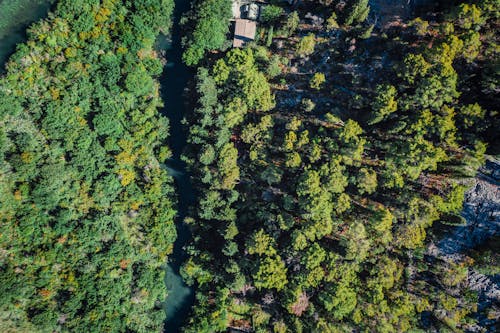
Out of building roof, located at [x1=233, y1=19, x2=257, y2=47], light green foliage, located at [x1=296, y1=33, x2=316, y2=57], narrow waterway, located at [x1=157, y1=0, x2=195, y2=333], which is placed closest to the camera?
light green foliage, located at [x1=296, y1=33, x2=316, y2=57]

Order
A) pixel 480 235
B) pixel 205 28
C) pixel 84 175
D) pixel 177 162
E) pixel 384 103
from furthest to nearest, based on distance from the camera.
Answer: pixel 177 162 < pixel 84 175 < pixel 205 28 < pixel 480 235 < pixel 384 103

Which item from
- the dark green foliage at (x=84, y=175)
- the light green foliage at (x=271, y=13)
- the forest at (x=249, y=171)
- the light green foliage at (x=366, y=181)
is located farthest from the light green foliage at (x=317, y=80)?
the dark green foliage at (x=84, y=175)

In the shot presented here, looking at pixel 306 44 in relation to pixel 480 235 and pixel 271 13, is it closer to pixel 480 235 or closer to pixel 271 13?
pixel 271 13

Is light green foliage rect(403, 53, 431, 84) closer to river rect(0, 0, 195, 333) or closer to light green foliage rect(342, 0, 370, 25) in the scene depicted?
light green foliage rect(342, 0, 370, 25)

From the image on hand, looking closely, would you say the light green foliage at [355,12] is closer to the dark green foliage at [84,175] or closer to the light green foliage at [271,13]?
the light green foliage at [271,13]

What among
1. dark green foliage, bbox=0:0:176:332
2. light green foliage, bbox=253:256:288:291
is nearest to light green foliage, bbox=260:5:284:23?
dark green foliage, bbox=0:0:176:332

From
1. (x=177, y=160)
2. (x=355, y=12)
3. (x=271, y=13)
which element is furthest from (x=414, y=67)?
(x=177, y=160)

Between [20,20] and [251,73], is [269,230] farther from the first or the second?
[20,20]
